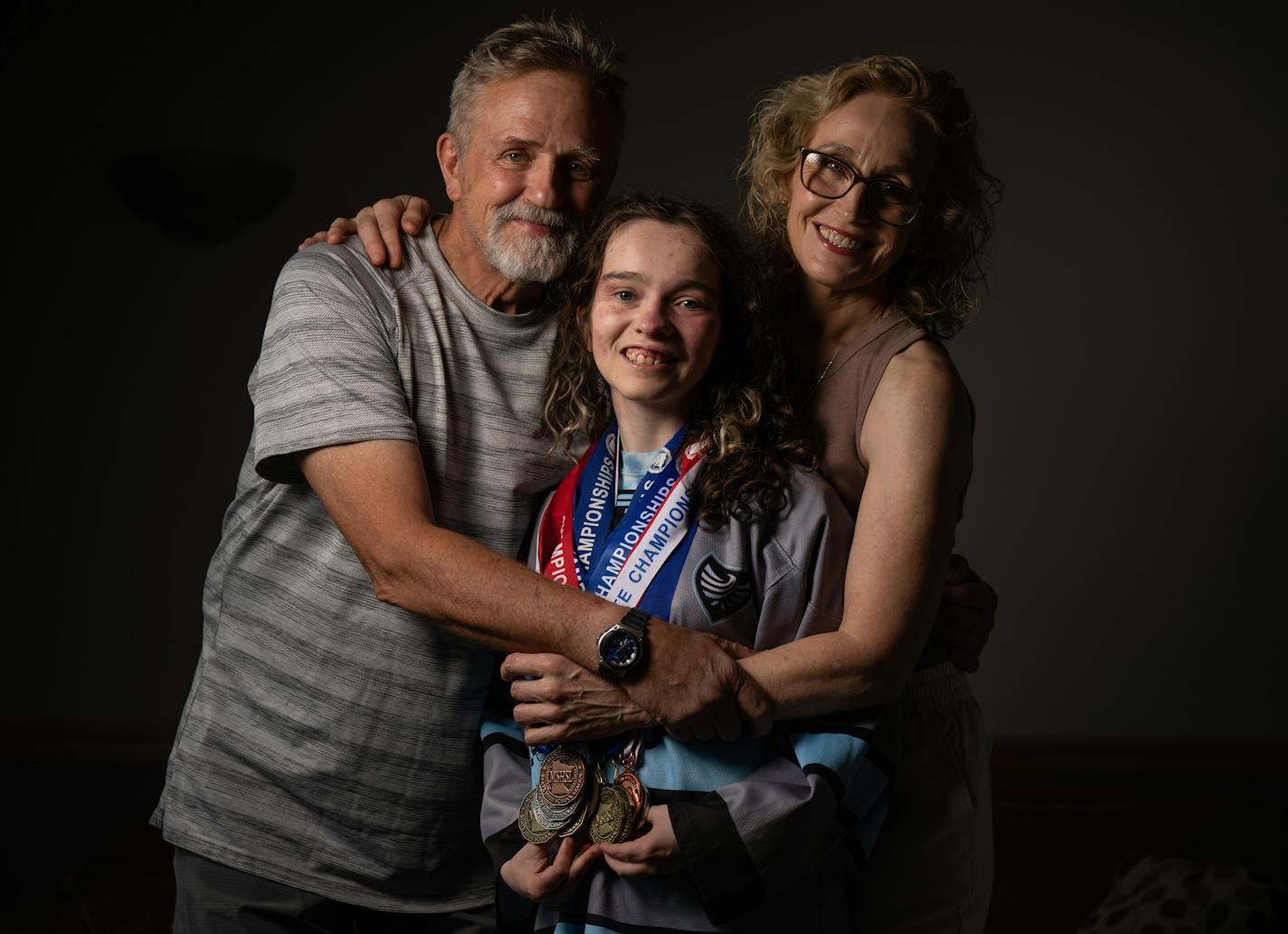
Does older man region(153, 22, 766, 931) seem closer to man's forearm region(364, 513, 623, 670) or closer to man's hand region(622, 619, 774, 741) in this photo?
man's forearm region(364, 513, 623, 670)

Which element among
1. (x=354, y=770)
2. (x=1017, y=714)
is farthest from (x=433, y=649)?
(x=1017, y=714)

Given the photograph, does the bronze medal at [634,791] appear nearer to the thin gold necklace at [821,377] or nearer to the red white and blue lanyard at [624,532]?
the red white and blue lanyard at [624,532]

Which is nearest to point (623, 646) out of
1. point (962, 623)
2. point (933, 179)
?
point (962, 623)

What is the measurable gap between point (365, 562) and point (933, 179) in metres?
1.12

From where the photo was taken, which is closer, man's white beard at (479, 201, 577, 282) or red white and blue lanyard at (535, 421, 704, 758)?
red white and blue lanyard at (535, 421, 704, 758)

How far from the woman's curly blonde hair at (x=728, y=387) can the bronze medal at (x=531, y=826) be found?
49cm

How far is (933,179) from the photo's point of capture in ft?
6.91

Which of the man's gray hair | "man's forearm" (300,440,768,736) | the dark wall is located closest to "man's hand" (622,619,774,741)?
"man's forearm" (300,440,768,736)

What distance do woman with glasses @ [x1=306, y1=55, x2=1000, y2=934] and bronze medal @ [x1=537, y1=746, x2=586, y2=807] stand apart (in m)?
0.07

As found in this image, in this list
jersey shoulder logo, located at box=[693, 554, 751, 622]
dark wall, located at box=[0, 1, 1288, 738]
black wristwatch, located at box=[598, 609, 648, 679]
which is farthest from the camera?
dark wall, located at box=[0, 1, 1288, 738]

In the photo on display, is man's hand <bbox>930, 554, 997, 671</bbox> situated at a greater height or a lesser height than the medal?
greater

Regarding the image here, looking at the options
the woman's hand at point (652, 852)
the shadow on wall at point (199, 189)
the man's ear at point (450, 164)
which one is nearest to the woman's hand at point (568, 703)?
the woman's hand at point (652, 852)

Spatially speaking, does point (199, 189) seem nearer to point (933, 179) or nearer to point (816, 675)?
point (933, 179)

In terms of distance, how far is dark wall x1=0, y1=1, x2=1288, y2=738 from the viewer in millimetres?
4113
